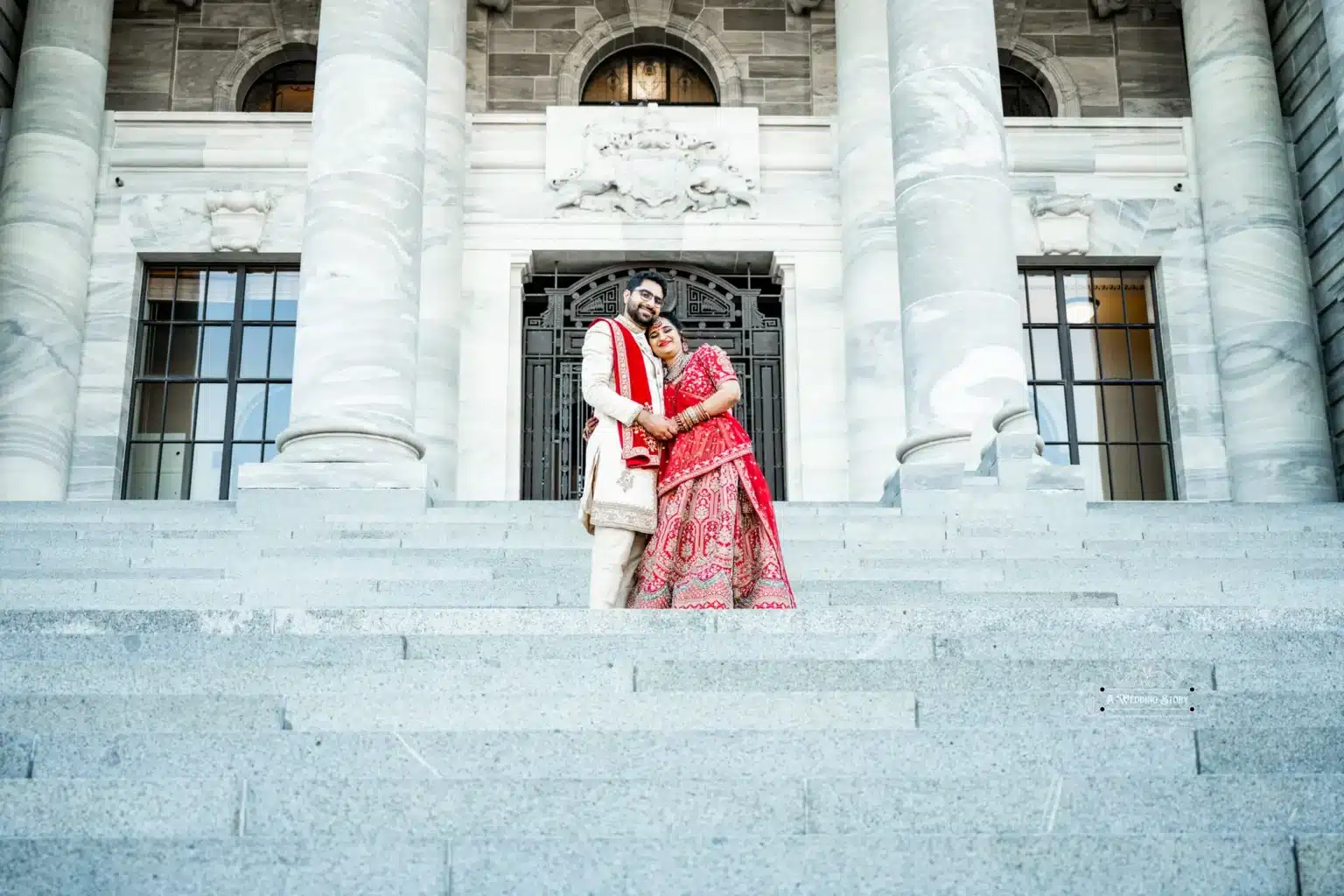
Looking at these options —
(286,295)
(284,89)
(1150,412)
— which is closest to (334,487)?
(286,295)

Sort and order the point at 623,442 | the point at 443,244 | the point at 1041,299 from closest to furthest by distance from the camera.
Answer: the point at 623,442 < the point at 443,244 < the point at 1041,299

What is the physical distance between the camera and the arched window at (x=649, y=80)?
70.5ft

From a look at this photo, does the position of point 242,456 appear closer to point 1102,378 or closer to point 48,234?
point 48,234

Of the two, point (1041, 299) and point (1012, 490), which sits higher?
point (1041, 299)

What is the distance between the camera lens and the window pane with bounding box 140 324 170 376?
19.4 m

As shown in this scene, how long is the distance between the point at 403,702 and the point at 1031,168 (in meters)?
15.7

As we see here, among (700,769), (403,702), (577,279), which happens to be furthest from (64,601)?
(577,279)

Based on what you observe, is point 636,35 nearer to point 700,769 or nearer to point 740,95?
point 740,95

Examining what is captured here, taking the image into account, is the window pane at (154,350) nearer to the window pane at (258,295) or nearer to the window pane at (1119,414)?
the window pane at (258,295)

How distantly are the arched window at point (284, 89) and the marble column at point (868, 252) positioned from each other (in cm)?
707

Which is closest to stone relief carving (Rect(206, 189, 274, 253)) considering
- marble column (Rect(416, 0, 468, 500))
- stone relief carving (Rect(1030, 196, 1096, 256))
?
marble column (Rect(416, 0, 468, 500))

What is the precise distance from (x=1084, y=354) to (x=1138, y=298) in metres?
1.02

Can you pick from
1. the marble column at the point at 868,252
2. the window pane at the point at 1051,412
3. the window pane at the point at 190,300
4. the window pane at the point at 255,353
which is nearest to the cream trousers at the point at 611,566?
the marble column at the point at 868,252

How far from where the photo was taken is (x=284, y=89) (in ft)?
70.7
